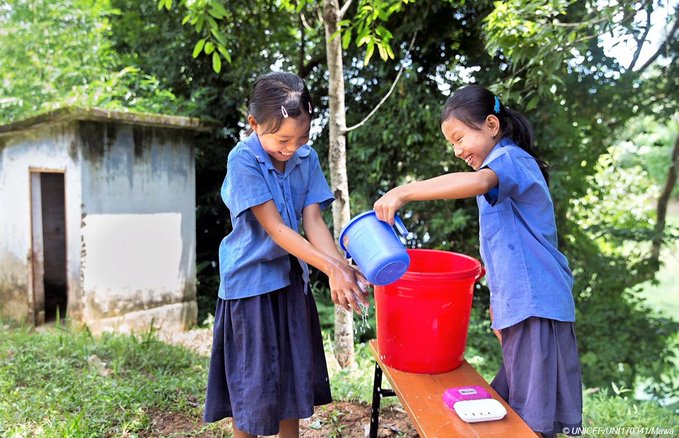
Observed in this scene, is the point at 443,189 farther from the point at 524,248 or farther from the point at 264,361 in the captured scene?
the point at 264,361

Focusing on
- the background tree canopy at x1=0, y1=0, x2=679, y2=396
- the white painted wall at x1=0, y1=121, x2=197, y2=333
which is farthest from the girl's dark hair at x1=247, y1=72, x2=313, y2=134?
the white painted wall at x1=0, y1=121, x2=197, y2=333

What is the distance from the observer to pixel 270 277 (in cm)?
186

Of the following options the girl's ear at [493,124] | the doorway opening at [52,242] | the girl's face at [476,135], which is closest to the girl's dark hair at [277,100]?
the girl's face at [476,135]

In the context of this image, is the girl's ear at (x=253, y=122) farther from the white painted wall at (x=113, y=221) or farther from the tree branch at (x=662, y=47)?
the tree branch at (x=662, y=47)

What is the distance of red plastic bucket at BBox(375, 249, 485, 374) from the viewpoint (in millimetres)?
1848

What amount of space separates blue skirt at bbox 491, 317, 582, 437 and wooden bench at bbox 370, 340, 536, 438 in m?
0.07

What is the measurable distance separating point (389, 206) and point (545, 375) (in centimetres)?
75

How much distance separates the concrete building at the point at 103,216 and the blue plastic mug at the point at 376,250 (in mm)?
3461

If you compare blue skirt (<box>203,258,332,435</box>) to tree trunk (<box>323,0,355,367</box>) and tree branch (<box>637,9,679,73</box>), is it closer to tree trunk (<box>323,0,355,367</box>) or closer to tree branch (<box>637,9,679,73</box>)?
tree trunk (<box>323,0,355,367</box>)

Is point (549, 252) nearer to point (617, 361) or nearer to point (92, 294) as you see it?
point (617, 361)

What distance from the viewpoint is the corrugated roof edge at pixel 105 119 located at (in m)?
4.38

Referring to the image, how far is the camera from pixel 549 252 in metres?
1.80

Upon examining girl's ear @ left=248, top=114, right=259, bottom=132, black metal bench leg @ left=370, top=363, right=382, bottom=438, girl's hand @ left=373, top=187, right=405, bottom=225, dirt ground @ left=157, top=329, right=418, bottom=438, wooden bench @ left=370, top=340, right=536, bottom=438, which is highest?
girl's ear @ left=248, top=114, right=259, bottom=132

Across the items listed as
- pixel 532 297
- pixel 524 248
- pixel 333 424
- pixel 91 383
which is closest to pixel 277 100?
pixel 524 248
